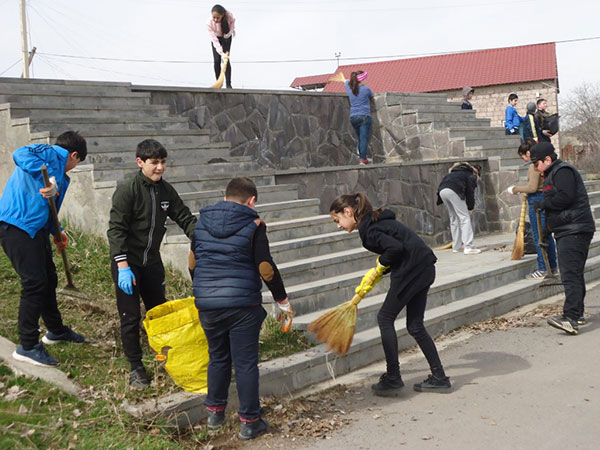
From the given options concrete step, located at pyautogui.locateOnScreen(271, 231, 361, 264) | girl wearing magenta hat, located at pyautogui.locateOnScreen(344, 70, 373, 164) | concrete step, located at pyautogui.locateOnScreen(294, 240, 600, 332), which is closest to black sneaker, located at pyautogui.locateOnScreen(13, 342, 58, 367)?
concrete step, located at pyautogui.locateOnScreen(294, 240, 600, 332)

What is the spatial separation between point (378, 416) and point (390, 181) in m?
7.60

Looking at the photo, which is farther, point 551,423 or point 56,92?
point 56,92

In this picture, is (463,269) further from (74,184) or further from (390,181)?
(74,184)

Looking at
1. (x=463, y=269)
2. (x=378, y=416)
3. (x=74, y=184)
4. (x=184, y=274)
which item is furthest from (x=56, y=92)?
(x=378, y=416)

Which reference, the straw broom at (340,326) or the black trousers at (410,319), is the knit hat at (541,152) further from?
the straw broom at (340,326)

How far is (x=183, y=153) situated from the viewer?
403 inches

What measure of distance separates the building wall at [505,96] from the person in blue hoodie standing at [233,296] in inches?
1375

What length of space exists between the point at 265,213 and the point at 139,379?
13.5 ft

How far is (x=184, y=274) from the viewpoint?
7.24 m

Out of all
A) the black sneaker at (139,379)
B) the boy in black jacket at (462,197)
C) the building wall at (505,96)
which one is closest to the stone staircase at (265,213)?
the boy in black jacket at (462,197)

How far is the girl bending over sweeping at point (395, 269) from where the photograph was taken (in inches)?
213

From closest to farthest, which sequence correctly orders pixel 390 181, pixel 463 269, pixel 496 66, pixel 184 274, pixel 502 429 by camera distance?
pixel 502 429 < pixel 184 274 < pixel 463 269 < pixel 390 181 < pixel 496 66

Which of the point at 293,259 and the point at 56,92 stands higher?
the point at 56,92

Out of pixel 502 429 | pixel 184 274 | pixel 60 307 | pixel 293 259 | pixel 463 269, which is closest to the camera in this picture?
pixel 502 429
